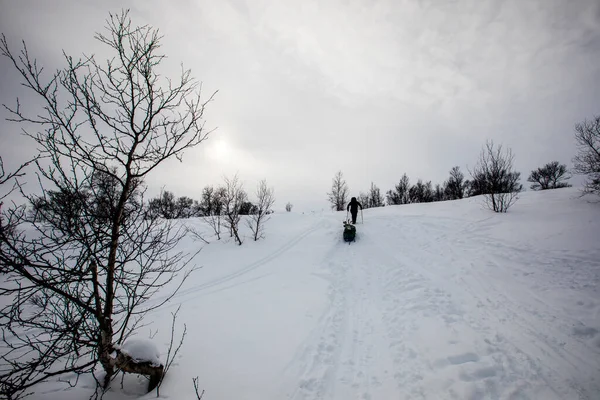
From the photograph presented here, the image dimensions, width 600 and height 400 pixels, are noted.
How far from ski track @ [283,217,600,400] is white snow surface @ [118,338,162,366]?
2.19 m

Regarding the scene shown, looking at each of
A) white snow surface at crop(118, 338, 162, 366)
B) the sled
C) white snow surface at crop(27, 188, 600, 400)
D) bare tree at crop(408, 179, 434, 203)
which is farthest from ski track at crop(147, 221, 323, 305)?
bare tree at crop(408, 179, 434, 203)

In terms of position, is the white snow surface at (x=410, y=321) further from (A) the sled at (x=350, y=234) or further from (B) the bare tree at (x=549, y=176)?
(B) the bare tree at (x=549, y=176)

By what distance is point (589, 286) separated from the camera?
5223 millimetres

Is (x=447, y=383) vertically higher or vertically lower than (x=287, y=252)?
lower

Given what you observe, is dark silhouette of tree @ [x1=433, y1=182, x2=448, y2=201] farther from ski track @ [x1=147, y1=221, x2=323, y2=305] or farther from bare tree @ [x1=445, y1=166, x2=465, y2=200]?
ski track @ [x1=147, y1=221, x2=323, y2=305]

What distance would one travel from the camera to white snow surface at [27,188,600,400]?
140 inches

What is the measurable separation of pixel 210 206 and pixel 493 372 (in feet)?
134

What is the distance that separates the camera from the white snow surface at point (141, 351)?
3326 millimetres

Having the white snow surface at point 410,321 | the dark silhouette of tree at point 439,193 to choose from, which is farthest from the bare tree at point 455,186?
the white snow surface at point 410,321

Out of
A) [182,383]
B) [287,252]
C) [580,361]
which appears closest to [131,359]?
[182,383]

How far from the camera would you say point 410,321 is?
509 centimetres

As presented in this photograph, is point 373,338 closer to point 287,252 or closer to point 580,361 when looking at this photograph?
point 580,361

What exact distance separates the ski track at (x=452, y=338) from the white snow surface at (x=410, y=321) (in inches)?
0.9

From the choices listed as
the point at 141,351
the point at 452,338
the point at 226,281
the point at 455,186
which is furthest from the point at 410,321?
the point at 455,186
